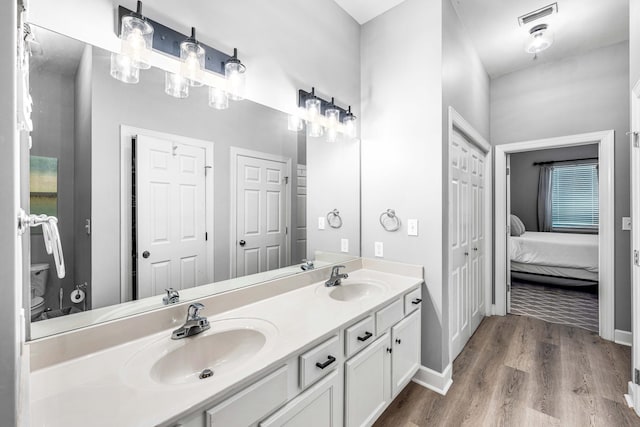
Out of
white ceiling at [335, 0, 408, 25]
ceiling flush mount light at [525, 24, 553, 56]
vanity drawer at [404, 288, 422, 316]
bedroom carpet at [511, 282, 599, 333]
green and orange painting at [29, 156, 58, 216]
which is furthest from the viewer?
bedroom carpet at [511, 282, 599, 333]

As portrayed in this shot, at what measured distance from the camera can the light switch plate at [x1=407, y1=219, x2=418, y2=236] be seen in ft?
6.77

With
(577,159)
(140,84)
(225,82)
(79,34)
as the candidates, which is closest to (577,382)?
(225,82)

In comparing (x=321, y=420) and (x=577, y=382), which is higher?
(x=321, y=420)

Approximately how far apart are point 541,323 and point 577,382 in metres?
1.11

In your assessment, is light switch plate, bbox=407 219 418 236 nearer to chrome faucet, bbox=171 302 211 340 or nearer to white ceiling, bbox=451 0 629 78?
chrome faucet, bbox=171 302 211 340

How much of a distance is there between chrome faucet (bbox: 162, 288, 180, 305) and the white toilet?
15.0 inches

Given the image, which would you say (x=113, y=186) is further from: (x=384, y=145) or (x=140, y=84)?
(x=384, y=145)

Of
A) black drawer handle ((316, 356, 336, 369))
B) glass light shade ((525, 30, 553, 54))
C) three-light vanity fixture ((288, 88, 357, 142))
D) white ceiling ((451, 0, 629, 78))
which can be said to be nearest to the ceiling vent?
white ceiling ((451, 0, 629, 78))

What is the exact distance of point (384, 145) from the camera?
2236 mm

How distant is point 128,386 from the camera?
31.8 inches

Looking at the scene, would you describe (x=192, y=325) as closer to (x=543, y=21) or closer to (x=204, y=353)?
(x=204, y=353)

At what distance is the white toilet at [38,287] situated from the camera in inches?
37.6

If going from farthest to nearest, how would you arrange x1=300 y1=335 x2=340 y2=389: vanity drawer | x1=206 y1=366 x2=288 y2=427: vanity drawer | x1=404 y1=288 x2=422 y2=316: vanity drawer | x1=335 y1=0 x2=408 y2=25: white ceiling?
1. x1=335 y1=0 x2=408 y2=25: white ceiling
2. x1=404 y1=288 x2=422 y2=316: vanity drawer
3. x1=300 y1=335 x2=340 y2=389: vanity drawer
4. x1=206 y1=366 x2=288 y2=427: vanity drawer

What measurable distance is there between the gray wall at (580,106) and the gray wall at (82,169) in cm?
371
